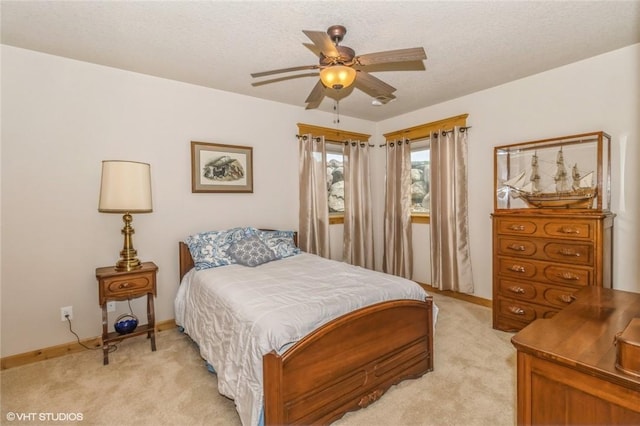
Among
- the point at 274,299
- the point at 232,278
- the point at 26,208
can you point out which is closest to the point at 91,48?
the point at 26,208

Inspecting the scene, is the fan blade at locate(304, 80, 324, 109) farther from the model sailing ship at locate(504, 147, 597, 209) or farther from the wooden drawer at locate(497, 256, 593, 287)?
the wooden drawer at locate(497, 256, 593, 287)

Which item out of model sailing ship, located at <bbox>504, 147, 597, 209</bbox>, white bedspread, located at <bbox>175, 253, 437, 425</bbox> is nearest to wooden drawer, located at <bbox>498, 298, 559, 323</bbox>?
model sailing ship, located at <bbox>504, 147, 597, 209</bbox>

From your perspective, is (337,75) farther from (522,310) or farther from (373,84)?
(522,310)

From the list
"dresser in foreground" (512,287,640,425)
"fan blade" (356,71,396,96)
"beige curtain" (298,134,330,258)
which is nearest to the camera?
"dresser in foreground" (512,287,640,425)

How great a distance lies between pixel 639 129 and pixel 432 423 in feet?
9.61

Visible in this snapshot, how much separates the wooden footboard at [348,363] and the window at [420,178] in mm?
2384

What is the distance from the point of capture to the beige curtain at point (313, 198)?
419cm

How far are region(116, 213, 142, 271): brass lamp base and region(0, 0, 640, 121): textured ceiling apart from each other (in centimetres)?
144

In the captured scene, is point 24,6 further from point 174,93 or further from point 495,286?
point 495,286

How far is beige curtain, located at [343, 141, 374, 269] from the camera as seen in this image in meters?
4.57

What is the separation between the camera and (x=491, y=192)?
144 inches

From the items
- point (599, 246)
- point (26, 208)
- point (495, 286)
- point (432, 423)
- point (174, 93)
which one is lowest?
point (432, 423)

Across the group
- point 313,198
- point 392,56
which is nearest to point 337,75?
point 392,56

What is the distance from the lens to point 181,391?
2170 mm
